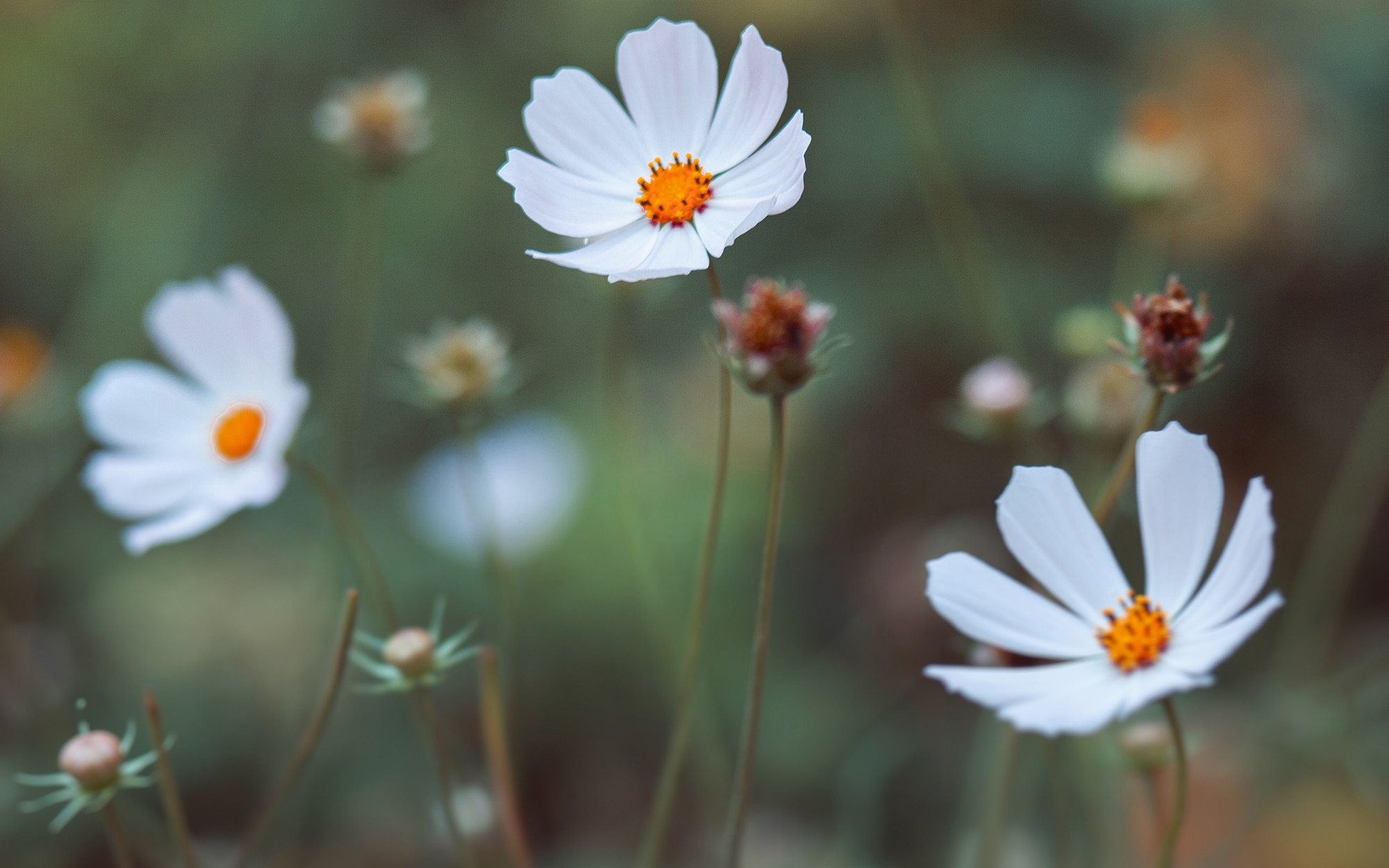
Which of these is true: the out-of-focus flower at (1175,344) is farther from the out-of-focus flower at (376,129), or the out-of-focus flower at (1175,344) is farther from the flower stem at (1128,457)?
the out-of-focus flower at (376,129)

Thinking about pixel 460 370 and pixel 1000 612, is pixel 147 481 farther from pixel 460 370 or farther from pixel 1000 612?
pixel 1000 612

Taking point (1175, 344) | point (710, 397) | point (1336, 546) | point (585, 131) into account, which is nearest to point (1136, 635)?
point (1175, 344)

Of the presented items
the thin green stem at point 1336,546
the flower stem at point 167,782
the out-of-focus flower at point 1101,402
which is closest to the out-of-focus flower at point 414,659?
the flower stem at point 167,782

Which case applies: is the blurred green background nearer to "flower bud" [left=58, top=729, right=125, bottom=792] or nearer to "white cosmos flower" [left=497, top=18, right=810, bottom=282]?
"white cosmos flower" [left=497, top=18, right=810, bottom=282]

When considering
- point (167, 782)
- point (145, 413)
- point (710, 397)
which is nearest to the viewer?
point (167, 782)

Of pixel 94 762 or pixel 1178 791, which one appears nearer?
pixel 1178 791

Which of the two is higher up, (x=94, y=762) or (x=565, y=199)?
(x=565, y=199)
